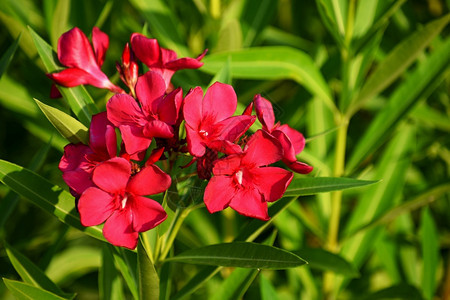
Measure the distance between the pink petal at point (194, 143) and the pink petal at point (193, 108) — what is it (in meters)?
0.01

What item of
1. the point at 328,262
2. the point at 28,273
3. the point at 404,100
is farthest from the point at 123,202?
the point at 404,100

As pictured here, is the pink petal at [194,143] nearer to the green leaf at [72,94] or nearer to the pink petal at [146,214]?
the pink petal at [146,214]

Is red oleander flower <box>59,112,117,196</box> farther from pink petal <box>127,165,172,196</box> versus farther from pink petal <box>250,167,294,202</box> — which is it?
pink petal <box>250,167,294,202</box>

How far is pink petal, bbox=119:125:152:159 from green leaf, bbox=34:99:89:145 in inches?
4.1

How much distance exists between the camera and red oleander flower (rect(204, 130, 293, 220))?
904 mm

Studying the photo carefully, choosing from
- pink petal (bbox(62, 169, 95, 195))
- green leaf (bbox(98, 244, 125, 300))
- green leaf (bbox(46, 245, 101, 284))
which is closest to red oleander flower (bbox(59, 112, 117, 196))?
pink petal (bbox(62, 169, 95, 195))

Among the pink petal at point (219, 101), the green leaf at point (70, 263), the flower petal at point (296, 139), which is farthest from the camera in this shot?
the green leaf at point (70, 263)

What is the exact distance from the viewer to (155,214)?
0.89 m

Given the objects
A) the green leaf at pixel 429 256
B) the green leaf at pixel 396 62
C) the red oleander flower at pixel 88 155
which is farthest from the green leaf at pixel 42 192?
the green leaf at pixel 429 256

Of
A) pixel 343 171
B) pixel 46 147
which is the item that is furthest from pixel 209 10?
pixel 46 147

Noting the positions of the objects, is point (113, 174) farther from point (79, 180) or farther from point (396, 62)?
point (396, 62)

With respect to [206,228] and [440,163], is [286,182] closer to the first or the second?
[206,228]

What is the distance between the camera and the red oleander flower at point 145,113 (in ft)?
2.89

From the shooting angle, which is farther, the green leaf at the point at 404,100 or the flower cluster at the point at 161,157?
the green leaf at the point at 404,100
